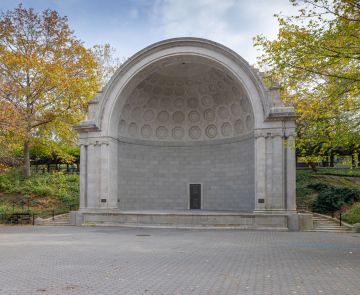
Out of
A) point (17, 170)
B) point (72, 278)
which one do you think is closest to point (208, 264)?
point (72, 278)

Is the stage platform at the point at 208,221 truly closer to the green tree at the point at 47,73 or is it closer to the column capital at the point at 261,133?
the column capital at the point at 261,133

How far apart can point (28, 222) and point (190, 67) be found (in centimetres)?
1523

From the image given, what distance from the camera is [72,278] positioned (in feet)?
27.9

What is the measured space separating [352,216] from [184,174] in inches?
484

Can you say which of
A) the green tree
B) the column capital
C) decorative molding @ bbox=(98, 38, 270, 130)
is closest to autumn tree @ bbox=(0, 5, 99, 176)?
the green tree

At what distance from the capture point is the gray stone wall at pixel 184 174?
25.2m

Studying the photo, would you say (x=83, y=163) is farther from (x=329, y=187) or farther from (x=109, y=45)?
(x=109, y=45)

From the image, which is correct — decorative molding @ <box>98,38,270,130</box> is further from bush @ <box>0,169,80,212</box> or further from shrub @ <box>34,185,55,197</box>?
shrub @ <box>34,185,55,197</box>

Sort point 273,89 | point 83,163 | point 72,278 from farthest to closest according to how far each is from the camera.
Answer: point 83,163
point 273,89
point 72,278

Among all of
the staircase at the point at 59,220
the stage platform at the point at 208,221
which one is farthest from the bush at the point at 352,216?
the staircase at the point at 59,220

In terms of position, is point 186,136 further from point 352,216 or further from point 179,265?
point 179,265

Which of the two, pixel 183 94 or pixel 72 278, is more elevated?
pixel 183 94

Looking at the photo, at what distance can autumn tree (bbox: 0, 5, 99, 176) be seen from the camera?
29.1 meters

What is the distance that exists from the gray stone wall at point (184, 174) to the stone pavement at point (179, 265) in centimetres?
951
